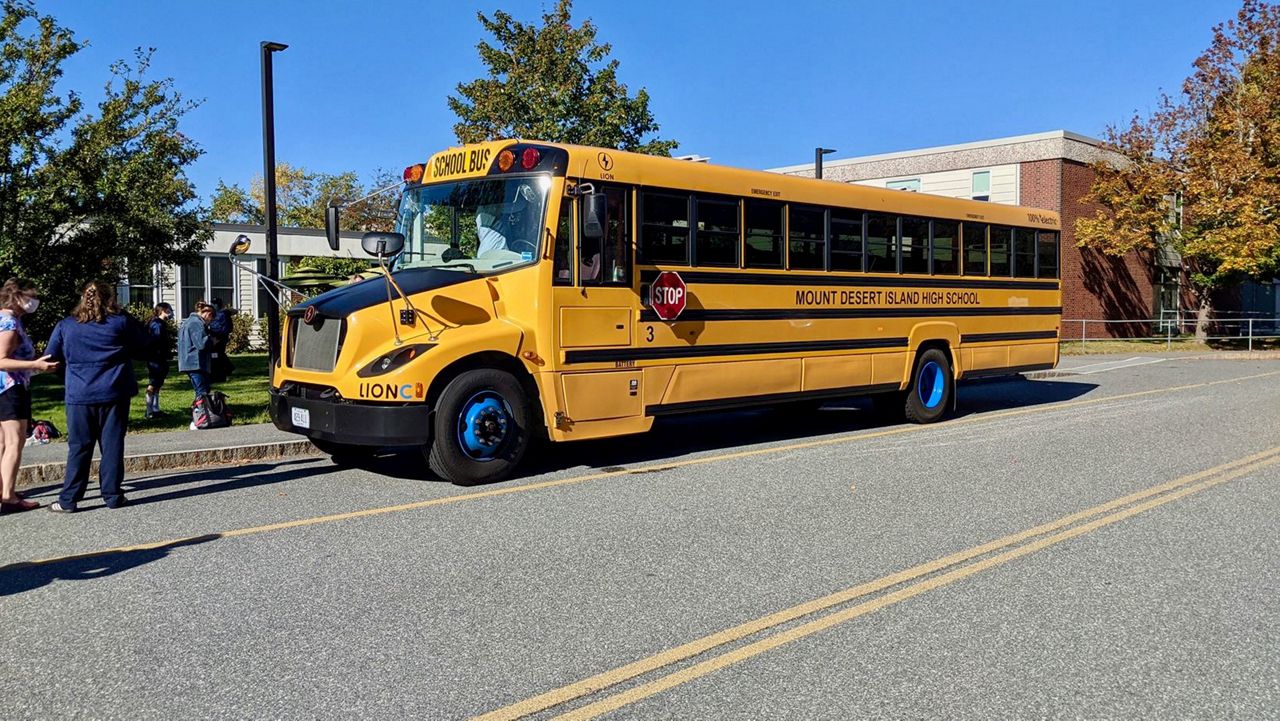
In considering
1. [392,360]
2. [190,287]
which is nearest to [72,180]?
[392,360]

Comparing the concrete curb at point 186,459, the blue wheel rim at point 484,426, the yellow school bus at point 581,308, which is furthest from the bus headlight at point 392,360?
the concrete curb at point 186,459

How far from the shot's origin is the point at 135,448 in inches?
388

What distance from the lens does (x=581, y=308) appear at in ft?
28.5

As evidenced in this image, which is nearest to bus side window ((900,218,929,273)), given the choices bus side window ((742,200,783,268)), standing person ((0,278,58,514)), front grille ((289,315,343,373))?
bus side window ((742,200,783,268))

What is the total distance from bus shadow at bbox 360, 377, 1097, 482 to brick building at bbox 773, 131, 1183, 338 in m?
18.1

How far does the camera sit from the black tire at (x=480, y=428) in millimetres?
8016

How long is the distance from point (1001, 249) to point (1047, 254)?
1.22m

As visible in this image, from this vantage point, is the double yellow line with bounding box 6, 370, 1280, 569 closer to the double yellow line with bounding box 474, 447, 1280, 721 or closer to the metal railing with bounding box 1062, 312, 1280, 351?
the double yellow line with bounding box 474, 447, 1280, 721

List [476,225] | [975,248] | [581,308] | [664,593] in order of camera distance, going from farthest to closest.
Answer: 1. [975,248]
2. [476,225]
3. [581,308]
4. [664,593]

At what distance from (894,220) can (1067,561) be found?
6.60m

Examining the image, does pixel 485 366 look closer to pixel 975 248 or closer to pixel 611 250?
pixel 611 250

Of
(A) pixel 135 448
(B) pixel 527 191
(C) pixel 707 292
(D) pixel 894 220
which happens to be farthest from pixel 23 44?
(D) pixel 894 220

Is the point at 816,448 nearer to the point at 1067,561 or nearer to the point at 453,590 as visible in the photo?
the point at 1067,561

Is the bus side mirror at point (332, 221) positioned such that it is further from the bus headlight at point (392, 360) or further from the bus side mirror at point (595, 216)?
the bus side mirror at point (595, 216)
